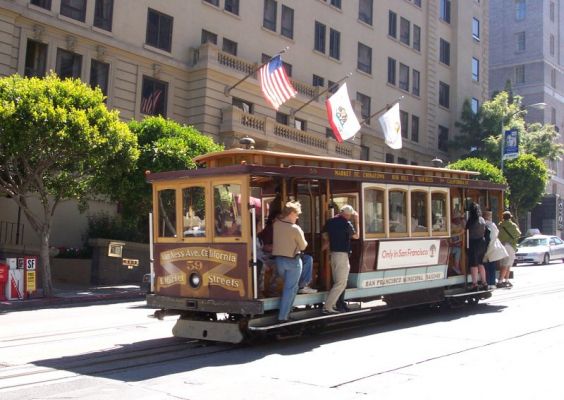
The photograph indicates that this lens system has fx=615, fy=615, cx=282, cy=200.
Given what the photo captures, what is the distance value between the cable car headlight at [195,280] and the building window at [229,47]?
21.2 m

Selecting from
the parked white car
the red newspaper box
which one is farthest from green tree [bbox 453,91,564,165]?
the red newspaper box

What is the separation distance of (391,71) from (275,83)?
1892 centimetres

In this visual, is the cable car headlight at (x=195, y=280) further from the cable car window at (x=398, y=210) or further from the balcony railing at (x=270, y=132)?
the balcony railing at (x=270, y=132)

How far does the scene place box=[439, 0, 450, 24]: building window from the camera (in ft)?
149

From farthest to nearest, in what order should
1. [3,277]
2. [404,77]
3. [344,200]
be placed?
[404,77], [3,277], [344,200]

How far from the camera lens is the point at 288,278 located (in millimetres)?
8859

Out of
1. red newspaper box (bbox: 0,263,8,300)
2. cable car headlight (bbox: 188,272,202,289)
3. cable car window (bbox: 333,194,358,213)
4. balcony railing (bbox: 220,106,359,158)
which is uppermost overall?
balcony railing (bbox: 220,106,359,158)

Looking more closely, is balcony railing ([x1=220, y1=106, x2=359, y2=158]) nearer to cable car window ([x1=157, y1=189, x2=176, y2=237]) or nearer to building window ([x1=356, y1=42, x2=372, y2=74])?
building window ([x1=356, y1=42, x2=372, y2=74])

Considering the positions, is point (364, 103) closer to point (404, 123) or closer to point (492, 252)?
point (404, 123)

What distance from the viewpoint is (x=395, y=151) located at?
1582 inches

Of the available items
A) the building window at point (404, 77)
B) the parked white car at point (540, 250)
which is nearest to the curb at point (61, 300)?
the parked white car at point (540, 250)

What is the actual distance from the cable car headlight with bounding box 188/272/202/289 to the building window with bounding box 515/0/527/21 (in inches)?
2337

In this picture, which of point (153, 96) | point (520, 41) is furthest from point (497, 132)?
point (153, 96)

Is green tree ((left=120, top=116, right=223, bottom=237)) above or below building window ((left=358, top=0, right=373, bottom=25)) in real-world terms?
below
